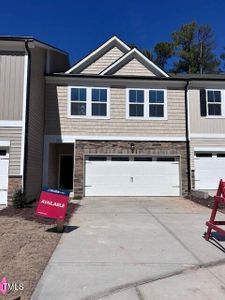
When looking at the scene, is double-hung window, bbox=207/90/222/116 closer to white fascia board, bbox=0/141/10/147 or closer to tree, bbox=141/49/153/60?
white fascia board, bbox=0/141/10/147

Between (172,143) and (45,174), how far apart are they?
6382 millimetres

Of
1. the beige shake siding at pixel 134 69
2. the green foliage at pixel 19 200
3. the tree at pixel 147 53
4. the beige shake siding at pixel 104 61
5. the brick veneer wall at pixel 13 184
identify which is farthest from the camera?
the tree at pixel 147 53

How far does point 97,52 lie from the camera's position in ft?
58.6

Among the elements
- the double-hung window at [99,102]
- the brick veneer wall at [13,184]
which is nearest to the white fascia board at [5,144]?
the brick veneer wall at [13,184]

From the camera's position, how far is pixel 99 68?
703 inches

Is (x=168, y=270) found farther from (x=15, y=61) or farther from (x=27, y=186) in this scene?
(x=15, y=61)

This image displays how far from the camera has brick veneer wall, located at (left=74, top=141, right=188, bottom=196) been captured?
52.2ft

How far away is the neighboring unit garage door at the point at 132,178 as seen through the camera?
52.6 ft

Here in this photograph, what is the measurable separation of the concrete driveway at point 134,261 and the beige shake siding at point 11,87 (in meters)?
4.95

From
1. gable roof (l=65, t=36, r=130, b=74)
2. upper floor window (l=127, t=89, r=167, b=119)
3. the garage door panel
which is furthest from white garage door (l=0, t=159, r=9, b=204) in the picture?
upper floor window (l=127, t=89, r=167, b=119)

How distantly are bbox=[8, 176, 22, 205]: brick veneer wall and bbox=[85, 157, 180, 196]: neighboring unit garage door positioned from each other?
431cm

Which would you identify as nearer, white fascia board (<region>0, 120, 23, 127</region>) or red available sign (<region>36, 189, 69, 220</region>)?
red available sign (<region>36, 189, 69, 220</region>)

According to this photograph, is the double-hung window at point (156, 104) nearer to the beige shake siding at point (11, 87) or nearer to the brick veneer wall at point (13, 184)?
the beige shake siding at point (11, 87)

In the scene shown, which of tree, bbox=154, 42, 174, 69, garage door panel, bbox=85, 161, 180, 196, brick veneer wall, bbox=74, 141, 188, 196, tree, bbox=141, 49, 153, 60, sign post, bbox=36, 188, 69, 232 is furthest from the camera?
tree, bbox=154, 42, 174, 69
